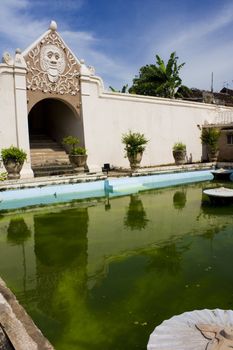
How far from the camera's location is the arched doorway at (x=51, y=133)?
12.9 m

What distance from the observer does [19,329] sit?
2.33 m

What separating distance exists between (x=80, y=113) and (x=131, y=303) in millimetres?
10693

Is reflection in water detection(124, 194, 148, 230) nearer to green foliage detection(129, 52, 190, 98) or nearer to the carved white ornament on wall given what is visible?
the carved white ornament on wall

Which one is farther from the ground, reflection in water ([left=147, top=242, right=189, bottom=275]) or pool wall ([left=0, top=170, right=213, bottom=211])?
pool wall ([left=0, top=170, right=213, bottom=211])

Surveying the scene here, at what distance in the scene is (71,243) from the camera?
5500 millimetres

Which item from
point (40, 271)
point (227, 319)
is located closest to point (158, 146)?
point (40, 271)

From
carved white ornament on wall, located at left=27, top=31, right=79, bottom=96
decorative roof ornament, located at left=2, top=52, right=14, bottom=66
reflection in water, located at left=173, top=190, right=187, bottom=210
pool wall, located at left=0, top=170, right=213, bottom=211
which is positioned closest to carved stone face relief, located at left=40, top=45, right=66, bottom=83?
carved white ornament on wall, located at left=27, top=31, right=79, bottom=96

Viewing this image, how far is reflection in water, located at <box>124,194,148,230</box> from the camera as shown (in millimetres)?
6574

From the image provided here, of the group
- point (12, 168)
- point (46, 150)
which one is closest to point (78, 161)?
point (12, 168)

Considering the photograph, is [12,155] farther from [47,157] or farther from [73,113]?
[73,113]

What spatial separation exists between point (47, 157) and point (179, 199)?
672cm

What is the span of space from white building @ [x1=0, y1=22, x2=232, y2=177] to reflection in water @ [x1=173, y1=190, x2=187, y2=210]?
4.35 meters

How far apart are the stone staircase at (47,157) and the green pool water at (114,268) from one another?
15.4 ft

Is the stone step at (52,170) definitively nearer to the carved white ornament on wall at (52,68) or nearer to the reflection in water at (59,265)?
the carved white ornament on wall at (52,68)
